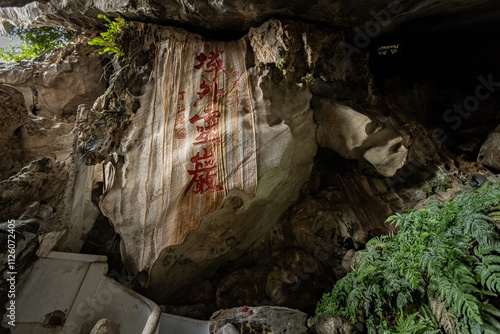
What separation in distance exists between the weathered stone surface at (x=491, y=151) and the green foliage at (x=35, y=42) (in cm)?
1044

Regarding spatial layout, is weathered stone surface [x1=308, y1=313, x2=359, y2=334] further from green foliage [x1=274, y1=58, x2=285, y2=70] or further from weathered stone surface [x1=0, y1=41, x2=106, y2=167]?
weathered stone surface [x1=0, y1=41, x2=106, y2=167]

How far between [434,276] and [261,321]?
254 cm

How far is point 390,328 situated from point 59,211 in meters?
5.87

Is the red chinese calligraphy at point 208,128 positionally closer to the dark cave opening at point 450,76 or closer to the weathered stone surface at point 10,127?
the weathered stone surface at point 10,127

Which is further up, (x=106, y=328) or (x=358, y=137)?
(x=358, y=137)

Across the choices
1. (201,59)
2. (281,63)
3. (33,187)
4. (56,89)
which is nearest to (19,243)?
(33,187)

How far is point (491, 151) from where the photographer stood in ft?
16.3

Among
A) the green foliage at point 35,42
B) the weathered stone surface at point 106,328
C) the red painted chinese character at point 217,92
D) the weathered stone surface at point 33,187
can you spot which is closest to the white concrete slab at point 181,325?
the weathered stone surface at point 106,328

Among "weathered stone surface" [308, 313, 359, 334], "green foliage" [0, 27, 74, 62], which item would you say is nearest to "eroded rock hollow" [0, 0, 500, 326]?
"green foliage" [0, 27, 74, 62]

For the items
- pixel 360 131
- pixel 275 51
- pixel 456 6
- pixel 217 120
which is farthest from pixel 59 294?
pixel 456 6

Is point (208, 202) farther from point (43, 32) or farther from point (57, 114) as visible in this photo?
point (43, 32)

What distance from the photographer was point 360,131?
17.0 ft

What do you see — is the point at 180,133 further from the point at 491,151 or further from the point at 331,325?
the point at 491,151

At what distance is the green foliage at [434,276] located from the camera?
2.63 meters
